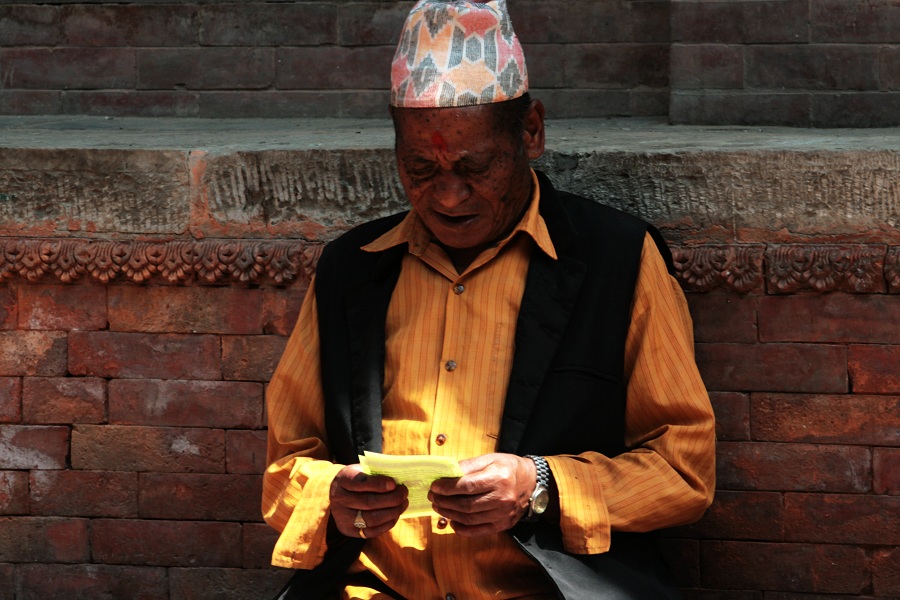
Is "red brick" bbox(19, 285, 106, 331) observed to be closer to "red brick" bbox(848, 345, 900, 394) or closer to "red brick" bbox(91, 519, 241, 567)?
"red brick" bbox(91, 519, 241, 567)

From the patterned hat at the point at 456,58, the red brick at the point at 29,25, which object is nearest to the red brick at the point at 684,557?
the patterned hat at the point at 456,58

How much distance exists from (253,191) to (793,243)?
1.44m

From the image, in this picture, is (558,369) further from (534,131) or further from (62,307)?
(62,307)

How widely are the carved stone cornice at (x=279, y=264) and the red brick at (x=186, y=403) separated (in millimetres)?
295

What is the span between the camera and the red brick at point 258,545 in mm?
3840

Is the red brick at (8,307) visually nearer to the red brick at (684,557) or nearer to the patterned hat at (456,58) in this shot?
the patterned hat at (456,58)

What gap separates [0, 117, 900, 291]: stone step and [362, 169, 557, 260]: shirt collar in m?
0.39

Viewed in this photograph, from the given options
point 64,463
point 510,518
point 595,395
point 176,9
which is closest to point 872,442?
point 595,395

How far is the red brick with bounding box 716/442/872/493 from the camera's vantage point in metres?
3.45

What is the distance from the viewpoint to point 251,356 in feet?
12.5

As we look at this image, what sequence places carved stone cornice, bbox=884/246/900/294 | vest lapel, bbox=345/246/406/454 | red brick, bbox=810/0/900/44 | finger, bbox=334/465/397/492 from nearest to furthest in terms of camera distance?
1. finger, bbox=334/465/397/492
2. vest lapel, bbox=345/246/406/454
3. carved stone cornice, bbox=884/246/900/294
4. red brick, bbox=810/0/900/44

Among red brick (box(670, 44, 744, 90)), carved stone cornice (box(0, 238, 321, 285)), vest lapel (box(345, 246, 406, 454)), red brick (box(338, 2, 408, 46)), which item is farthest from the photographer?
red brick (box(338, 2, 408, 46))

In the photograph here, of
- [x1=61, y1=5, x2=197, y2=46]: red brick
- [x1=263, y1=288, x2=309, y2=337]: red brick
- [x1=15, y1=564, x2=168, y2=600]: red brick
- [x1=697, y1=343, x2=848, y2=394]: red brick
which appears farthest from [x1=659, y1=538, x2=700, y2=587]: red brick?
[x1=61, y1=5, x2=197, y2=46]: red brick

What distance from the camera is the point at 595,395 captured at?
3.04 metres
